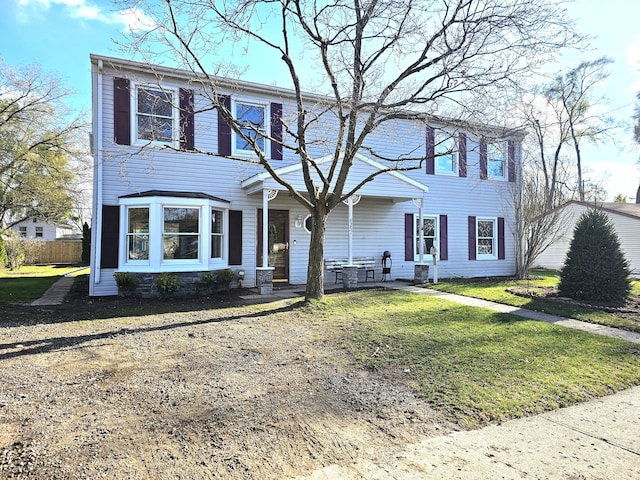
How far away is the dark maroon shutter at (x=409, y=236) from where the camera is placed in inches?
538

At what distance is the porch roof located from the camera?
10298 millimetres

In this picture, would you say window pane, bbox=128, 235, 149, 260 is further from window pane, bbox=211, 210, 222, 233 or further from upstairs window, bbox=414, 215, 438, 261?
upstairs window, bbox=414, 215, 438, 261

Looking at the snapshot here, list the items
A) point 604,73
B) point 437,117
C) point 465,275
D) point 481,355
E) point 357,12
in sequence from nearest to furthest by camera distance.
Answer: point 481,355 < point 357,12 < point 437,117 < point 465,275 < point 604,73

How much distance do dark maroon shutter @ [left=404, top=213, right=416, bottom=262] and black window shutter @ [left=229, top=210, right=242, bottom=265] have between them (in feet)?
19.0

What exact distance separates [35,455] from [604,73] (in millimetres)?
30062

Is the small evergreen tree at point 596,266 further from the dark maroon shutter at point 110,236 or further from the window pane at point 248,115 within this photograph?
the dark maroon shutter at point 110,236

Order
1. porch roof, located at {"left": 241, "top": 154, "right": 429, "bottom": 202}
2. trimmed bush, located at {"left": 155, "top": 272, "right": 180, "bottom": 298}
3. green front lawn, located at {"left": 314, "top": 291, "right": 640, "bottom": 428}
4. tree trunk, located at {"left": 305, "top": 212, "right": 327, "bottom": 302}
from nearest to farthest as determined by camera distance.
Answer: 1. green front lawn, located at {"left": 314, "top": 291, "right": 640, "bottom": 428}
2. tree trunk, located at {"left": 305, "top": 212, "right": 327, "bottom": 302}
3. trimmed bush, located at {"left": 155, "top": 272, "right": 180, "bottom": 298}
4. porch roof, located at {"left": 241, "top": 154, "right": 429, "bottom": 202}

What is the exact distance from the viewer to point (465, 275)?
47.5 ft

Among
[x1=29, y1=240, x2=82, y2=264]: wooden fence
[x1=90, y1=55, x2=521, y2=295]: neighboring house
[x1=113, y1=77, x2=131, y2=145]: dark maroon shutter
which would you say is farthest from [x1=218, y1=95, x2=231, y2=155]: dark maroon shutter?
[x1=29, y1=240, x2=82, y2=264]: wooden fence

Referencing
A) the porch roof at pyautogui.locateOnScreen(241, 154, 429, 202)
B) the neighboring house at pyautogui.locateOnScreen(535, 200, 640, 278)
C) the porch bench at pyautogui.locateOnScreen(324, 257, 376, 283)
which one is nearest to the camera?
the porch roof at pyautogui.locateOnScreen(241, 154, 429, 202)

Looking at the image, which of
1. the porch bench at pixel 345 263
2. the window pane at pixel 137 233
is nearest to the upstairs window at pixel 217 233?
the window pane at pixel 137 233

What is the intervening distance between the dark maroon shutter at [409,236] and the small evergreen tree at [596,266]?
508cm

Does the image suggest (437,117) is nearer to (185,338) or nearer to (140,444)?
(185,338)

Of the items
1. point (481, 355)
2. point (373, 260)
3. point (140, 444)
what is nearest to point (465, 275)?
point (373, 260)
